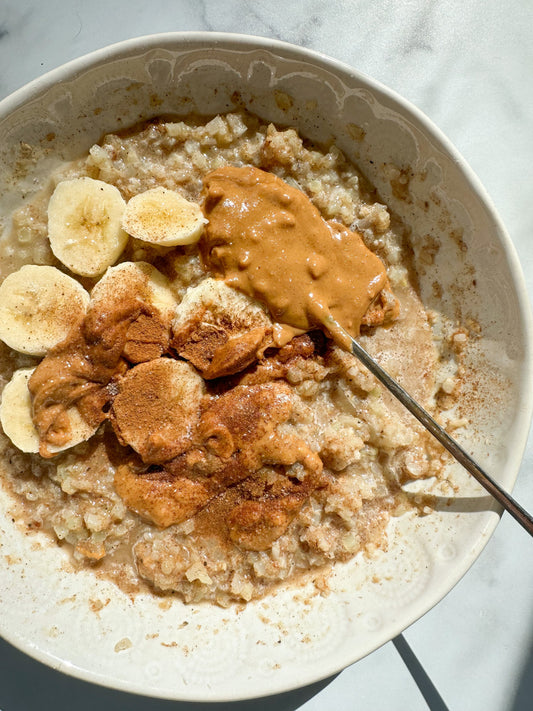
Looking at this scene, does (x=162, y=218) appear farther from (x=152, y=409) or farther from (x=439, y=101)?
(x=439, y=101)

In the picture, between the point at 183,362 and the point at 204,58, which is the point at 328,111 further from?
the point at 183,362

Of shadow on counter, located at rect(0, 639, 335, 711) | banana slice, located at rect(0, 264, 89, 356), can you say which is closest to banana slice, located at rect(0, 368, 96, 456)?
banana slice, located at rect(0, 264, 89, 356)

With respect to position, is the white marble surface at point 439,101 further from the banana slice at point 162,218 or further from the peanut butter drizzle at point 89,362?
the peanut butter drizzle at point 89,362

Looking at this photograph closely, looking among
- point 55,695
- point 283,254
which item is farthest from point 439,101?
point 55,695

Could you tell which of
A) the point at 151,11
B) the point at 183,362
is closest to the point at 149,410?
the point at 183,362

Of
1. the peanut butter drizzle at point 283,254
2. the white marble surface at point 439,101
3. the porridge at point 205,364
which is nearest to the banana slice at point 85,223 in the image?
the porridge at point 205,364

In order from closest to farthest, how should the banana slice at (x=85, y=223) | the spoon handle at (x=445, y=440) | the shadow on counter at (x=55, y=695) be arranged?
the spoon handle at (x=445, y=440) → the banana slice at (x=85, y=223) → the shadow on counter at (x=55, y=695)
